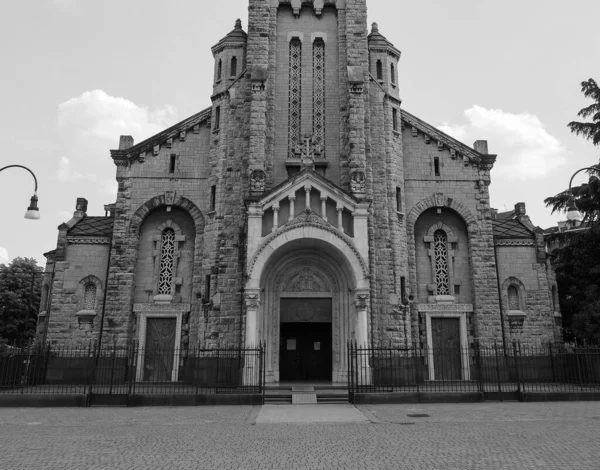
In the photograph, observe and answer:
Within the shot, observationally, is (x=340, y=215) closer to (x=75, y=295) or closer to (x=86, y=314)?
(x=86, y=314)

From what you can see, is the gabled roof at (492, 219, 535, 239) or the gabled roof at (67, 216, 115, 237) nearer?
the gabled roof at (67, 216, 115, 237)

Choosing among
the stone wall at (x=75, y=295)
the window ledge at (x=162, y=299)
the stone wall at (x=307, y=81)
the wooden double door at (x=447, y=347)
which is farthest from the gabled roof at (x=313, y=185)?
the stone wall at (x=75, y=295)

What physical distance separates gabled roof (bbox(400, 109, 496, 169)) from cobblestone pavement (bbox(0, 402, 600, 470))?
15.0 m

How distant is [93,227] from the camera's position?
27297 mm

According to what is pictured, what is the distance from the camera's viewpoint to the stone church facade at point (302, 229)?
75.9 ft

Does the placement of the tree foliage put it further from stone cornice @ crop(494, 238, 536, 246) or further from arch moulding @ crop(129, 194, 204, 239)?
arch moulding @ crop(129, 194, 204, 239)

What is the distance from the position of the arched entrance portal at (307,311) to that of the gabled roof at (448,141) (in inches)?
393

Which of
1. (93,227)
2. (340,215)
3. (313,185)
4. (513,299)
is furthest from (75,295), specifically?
(513,299)

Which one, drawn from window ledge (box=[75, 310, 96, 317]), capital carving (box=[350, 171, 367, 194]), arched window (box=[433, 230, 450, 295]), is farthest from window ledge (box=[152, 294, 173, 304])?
arched window (box=[433, 230, 450, 295])

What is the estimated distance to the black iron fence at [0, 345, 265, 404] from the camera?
20.4 metres

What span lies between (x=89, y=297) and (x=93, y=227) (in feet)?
12.8

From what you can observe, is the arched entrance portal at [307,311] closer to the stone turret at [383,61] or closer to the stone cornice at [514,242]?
the stone cornice at [514,242]

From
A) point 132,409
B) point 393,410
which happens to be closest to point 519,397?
point 393,410

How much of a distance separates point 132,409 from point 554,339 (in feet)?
69.4
